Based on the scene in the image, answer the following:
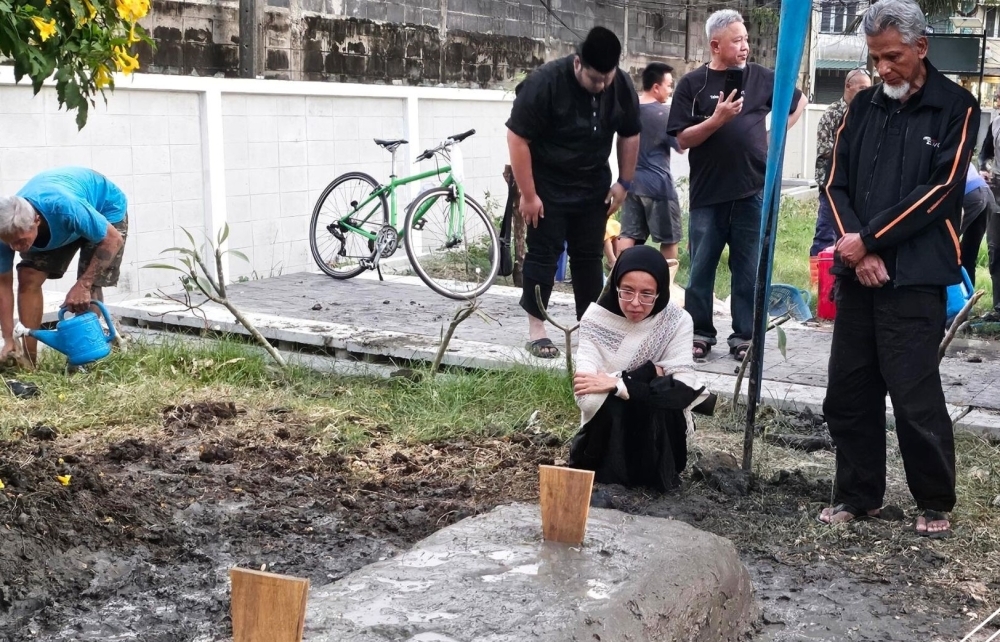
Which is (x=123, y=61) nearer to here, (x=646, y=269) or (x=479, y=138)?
(x=646, y=269)

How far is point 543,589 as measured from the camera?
3070 mm

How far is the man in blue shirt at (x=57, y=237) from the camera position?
6219 mm

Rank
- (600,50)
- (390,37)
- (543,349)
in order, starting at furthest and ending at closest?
(390,37), (543,349), (600,50)

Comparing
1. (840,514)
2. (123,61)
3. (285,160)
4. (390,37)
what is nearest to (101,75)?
(123,61)

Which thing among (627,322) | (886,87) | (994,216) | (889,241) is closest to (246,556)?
(627,322)

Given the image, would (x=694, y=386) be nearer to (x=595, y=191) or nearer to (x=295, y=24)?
(x=595, y=191)

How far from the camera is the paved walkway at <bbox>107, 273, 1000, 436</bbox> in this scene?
19.8 feet

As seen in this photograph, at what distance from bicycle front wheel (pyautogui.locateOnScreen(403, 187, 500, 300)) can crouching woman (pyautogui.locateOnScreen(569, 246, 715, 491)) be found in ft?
14.0

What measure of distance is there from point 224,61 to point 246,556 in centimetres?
1040

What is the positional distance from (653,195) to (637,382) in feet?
13.5

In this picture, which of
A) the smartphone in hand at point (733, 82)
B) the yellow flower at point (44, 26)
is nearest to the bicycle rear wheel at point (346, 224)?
the smartphone in hand at point (733, 82)

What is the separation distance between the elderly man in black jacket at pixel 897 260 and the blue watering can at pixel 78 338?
395 cm

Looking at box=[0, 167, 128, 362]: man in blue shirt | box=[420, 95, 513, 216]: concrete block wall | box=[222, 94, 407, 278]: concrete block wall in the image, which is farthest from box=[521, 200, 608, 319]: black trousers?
box=[420, 95, 513, 216]: concrete block wall

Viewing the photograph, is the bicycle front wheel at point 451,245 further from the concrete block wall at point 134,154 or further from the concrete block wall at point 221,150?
the concrete block wall at point 134,154
